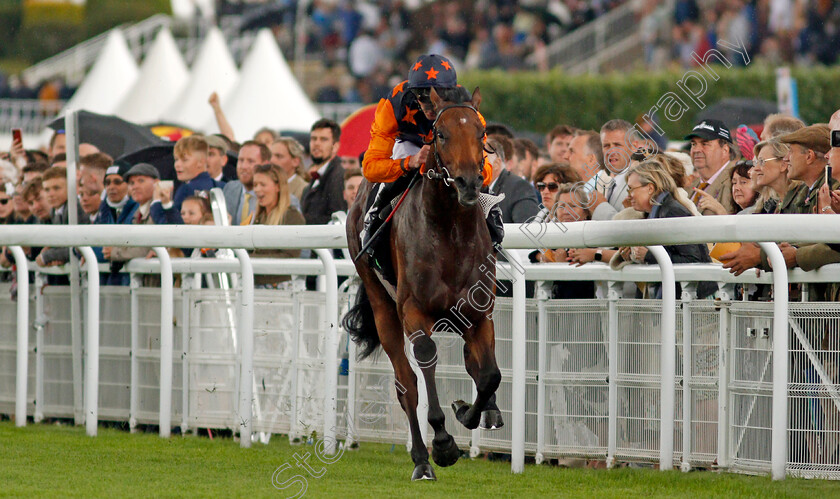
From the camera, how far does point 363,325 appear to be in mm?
7059

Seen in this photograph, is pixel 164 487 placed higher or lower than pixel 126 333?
lower

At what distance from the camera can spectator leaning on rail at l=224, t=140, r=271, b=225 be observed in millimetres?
9773

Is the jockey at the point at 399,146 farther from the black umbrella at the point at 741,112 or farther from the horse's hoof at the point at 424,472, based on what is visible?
the black umbrella at the point at 741,112

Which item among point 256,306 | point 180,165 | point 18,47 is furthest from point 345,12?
point 256,306

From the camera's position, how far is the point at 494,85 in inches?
1042

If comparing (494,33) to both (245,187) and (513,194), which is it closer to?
(245,187)

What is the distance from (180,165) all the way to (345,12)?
23344 mm

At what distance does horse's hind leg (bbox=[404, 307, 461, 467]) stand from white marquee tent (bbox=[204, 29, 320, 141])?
1361 cm

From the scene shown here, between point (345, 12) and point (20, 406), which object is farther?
point (345, 12)

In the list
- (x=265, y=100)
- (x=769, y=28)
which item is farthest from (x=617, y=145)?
(x=769, y=28)

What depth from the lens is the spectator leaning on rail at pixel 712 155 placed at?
7.78 m

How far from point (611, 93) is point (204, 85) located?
8.21 meters

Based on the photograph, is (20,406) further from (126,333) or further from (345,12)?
(345,12)

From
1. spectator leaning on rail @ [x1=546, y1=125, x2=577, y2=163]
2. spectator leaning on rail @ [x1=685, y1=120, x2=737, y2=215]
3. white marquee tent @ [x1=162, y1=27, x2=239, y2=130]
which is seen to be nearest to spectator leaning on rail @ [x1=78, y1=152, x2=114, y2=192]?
spectator leaning on rail @ [x1=546, y1=125, x2=577, y2=163]
